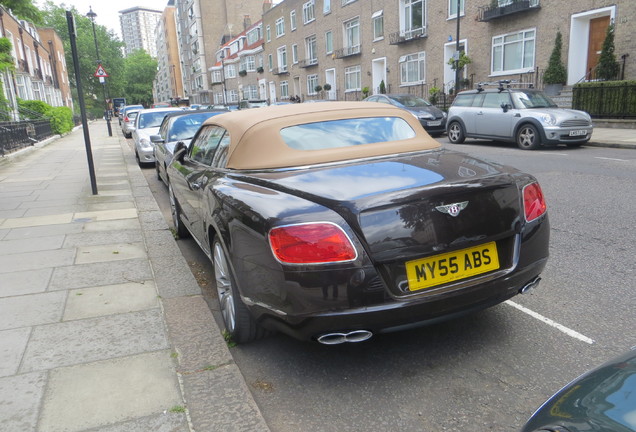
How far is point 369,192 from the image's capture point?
258cm

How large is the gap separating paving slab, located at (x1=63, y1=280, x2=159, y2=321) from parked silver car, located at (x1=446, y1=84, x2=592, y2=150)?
36.7 ft

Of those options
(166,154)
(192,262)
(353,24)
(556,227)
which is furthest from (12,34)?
(556,227)

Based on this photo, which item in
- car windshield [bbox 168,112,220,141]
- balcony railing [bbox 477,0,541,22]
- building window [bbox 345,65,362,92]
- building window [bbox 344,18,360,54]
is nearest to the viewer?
car windshield [bbox 168,112,220,141]

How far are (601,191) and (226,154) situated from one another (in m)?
6.06

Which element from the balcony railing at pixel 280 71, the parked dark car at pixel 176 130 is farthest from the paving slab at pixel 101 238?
the balcony railing at pixel 280 71

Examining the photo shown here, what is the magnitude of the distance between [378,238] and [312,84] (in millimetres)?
42893

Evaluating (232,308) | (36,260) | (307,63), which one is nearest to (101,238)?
(36,260)

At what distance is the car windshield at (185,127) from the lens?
30.0 ft

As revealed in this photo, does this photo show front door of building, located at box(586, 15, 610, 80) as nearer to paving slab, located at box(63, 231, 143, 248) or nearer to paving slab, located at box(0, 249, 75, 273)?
paving slab, located at box(63, 231, 143, 248)

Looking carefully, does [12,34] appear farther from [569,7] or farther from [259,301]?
[259,301]

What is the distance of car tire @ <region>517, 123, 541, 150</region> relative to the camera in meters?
12.4

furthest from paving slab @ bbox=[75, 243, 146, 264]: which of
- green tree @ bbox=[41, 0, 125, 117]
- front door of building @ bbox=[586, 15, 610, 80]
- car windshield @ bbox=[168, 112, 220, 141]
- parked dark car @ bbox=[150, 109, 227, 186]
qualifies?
green tree @ bbox=[41, 0, 125, 117]

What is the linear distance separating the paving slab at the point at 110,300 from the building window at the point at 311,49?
39.7 metres

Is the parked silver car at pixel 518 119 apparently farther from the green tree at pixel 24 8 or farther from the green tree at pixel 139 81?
the green tree at pixel 139 81
